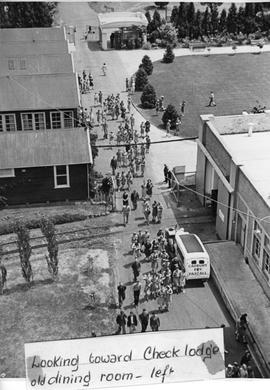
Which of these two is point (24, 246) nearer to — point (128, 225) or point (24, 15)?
point (128, 225)

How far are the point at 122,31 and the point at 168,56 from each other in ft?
21.7

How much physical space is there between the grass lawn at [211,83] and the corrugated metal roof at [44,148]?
12132 mm

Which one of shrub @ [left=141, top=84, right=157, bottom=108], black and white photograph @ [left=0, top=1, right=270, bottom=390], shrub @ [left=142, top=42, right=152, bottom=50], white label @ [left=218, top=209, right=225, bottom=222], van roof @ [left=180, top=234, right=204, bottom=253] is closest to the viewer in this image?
black and white photograph @ [left=0, top=1, right=270, bottom=390]

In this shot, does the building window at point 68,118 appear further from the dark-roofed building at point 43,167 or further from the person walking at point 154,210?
the person walking at point 154,210

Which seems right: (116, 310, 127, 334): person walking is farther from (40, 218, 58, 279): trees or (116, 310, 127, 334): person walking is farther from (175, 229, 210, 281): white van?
(40, 218, 58, 279): trees

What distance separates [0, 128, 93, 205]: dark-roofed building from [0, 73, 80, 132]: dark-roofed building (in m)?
5.99

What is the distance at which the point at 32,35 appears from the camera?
59.0 metres

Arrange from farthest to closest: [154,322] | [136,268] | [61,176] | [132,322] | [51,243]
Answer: [61,176]
[136,268]
[51,243]
[132,322]
[154,322]

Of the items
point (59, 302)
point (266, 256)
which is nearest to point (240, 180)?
point (266, 256)

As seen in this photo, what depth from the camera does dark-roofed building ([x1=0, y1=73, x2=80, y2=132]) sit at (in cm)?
4369

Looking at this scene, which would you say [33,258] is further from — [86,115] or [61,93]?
[86,115]

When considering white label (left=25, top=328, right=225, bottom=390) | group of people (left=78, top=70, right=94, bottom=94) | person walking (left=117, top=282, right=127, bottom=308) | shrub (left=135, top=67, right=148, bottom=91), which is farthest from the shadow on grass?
shrub (left=135, top=67, right=148, bottom=91)

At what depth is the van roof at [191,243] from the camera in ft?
98.6

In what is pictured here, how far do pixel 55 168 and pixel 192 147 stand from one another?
1179 centimetres
